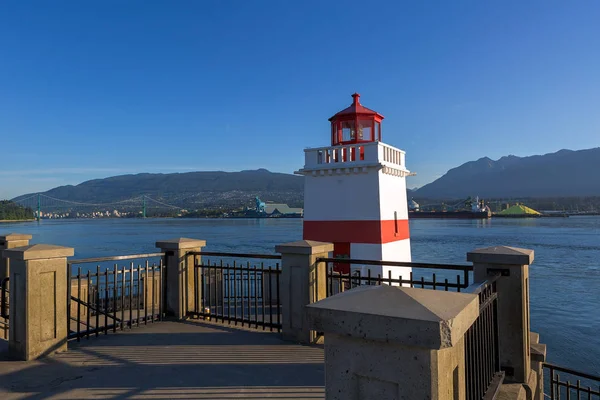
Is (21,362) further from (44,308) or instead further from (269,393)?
(269,393)

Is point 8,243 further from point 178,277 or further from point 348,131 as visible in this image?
point 348,131

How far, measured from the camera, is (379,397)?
215 centimetres

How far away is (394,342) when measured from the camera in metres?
2.03

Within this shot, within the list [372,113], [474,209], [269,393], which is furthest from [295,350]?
[474,209]

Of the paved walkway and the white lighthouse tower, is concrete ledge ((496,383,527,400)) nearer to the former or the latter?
the paved walkway

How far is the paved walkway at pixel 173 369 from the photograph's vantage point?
14.2ft

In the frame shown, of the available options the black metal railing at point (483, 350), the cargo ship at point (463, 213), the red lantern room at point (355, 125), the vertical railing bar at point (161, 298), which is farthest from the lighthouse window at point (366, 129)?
the cargo ship at point (463, 213)

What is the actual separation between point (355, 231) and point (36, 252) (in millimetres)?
8314

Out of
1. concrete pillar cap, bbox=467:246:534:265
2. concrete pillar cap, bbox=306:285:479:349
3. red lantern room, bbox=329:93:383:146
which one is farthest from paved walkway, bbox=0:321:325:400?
red lantern room, bbox=329:93:383:146

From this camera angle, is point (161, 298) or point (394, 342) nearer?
point (394, 342)

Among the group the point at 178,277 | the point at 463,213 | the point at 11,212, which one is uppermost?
the point at 11,212

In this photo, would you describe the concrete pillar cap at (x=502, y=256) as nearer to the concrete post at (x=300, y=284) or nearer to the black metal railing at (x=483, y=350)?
the black metal railing at (x=483, y=350)

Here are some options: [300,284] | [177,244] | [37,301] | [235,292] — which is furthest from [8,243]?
[300,284]

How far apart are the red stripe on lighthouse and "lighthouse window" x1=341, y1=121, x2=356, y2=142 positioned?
3.35 meters
